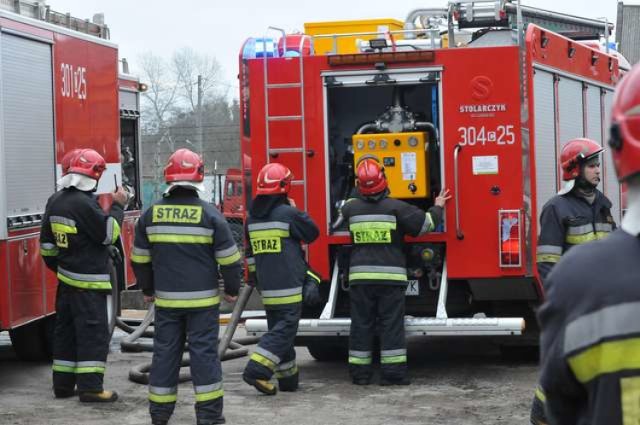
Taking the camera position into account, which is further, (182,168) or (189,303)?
(182,168)

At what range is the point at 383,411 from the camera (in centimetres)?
786

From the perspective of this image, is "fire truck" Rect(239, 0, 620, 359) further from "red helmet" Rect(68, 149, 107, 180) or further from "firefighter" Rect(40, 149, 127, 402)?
"red helmet" Rect(68, 149, 107, 180)

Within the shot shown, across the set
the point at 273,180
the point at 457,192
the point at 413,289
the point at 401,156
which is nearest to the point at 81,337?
the point at 273,180

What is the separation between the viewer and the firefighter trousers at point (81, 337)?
8352 mm

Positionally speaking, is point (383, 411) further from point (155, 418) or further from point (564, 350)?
point (564, 350)

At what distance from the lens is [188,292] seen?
7359 millimetres

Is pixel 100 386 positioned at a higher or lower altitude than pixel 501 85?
lower

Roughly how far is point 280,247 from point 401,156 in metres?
1.24

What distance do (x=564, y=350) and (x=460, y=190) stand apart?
6535 millimetres

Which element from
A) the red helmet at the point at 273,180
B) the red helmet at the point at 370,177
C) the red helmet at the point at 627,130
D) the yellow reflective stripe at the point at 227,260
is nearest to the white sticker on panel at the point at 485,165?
the red helmet at the point at 370,177

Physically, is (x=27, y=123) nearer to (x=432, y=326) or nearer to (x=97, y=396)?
(x=97, y=396)

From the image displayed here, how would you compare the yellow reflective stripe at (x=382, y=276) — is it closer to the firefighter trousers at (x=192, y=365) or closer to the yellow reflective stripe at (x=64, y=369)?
the firefighter trousers at (x=192, y=365)

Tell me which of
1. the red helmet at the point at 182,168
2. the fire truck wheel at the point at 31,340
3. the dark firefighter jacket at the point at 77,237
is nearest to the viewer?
the red helmet at the point at 182,168

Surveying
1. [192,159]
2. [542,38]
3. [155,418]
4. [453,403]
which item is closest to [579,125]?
[542,38]
